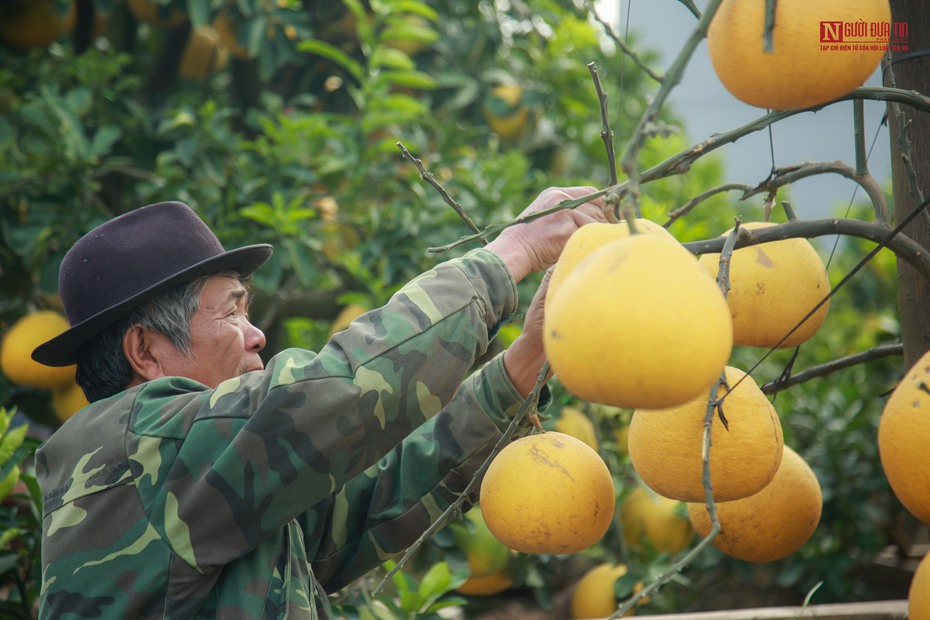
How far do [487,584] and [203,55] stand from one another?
84.8 inches

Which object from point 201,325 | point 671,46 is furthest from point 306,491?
point 671,46

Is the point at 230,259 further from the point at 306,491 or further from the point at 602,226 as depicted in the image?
the point at 602,226

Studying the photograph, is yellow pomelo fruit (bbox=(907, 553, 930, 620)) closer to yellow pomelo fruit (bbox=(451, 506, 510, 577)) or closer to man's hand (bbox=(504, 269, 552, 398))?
man's hand (bbox=(504, 269, 552, 398))

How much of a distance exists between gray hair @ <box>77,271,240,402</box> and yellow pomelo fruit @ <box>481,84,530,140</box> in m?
2.01

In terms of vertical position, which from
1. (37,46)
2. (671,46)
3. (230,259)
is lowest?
(671,46)

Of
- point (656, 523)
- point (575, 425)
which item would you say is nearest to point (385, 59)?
point (575, 425)

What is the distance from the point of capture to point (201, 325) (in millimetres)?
1502

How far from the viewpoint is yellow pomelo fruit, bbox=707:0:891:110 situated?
81 centimetres

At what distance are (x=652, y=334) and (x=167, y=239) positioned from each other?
43.0 inches

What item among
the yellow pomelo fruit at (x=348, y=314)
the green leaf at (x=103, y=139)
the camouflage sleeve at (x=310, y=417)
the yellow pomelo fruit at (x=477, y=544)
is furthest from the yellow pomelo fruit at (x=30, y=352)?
the camouflage sleeve at (x=310, y=417)

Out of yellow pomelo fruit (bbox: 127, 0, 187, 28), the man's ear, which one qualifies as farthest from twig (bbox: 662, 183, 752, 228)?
yellow pomelo fruit (bbox: 127, 0, 187, 28)

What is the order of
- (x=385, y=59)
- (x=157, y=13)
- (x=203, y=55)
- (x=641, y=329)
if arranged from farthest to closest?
1. (x=203, y=55)
2. (x=157, y=13)
3. (x=385, y=59)
4. (x=641, y=329)

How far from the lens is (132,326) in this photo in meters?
1.48

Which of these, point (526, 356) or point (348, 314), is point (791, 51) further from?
point (348, 314)
